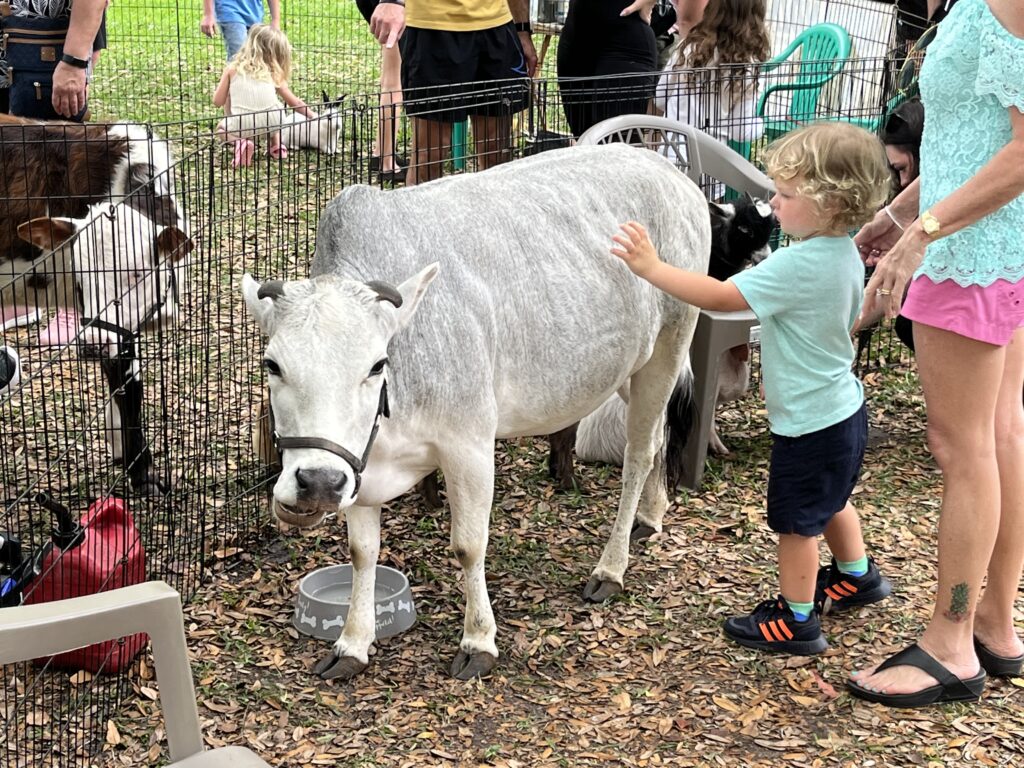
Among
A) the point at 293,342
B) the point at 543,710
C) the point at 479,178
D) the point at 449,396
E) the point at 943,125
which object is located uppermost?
the point at 943,125

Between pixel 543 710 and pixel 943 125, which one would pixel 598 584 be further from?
pixel 943 125

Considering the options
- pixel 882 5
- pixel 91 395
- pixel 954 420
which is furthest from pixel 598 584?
pixel 882 5

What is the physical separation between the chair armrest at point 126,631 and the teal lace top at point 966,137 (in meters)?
2.10

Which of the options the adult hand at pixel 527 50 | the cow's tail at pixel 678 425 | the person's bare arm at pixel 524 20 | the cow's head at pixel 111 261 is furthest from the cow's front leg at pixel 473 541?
the adult hand at pixel 527 50

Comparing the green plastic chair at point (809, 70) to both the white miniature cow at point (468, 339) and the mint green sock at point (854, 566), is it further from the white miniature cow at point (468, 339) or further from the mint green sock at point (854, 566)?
the mint green sock at point (854, 566)

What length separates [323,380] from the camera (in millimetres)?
2895

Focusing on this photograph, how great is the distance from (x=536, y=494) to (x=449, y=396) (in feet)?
5.74

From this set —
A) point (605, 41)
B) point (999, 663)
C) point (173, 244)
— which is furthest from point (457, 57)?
point (999, 663)

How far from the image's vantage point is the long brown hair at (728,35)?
648 cm

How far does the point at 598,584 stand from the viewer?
429cm

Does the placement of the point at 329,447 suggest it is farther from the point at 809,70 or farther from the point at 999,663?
the point at 809,70

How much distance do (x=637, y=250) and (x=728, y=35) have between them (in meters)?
3.76

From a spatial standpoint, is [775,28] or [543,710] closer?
[543,710]

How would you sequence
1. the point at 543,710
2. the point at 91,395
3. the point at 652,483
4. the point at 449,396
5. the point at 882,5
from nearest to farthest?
the point at 449,396
the point at 543,710
the point at 652,483
the point at 91,395
the point at 882,5
